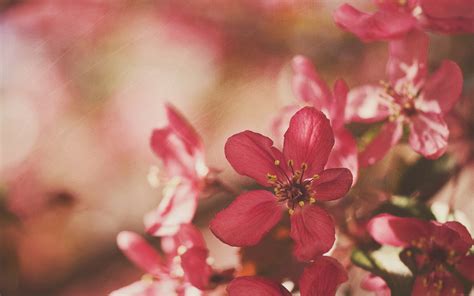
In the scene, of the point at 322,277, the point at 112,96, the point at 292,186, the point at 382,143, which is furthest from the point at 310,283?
the point at 112,96

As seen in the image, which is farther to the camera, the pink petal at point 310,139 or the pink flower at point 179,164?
the pink flower at point 179,164

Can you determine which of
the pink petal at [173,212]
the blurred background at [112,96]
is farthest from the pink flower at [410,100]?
the blurred background at [112,96]

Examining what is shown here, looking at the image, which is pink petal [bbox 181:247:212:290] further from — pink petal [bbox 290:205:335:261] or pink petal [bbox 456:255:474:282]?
pink petal [bbox 456:255:474:282]

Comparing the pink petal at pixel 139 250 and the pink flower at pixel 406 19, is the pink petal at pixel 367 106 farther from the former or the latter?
the pink petal at pixel 139 250

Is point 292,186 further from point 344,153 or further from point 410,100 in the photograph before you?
point 410,100

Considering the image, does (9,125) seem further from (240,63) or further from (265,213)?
(265,213)
